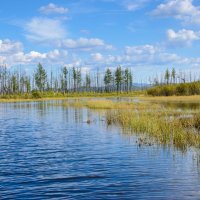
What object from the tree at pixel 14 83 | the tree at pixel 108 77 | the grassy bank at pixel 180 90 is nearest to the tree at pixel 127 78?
the tree at pixel 108 77

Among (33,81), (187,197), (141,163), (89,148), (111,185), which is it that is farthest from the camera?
(33,81)

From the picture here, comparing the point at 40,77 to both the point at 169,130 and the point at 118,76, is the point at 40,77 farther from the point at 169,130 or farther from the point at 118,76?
the point at 169,130

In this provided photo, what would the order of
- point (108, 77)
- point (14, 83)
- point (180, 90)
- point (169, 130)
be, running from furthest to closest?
point (108, 77)
point (14, 83)
point (180, 90)
point (169, 130)

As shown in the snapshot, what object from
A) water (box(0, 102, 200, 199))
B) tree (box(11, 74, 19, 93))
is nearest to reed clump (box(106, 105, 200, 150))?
water (box(0, 102, 200, 199))

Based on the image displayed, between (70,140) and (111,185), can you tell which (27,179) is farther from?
(70,140)

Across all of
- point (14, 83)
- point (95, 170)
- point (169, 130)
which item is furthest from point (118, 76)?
point (95, 170)

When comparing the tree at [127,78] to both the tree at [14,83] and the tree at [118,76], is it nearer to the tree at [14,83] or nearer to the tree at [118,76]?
the tree at [118,76]

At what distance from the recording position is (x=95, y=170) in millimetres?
17750

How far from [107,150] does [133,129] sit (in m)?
9.13

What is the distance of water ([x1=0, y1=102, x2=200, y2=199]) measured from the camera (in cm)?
1394

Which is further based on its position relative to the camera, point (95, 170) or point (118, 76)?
point (118, 76)

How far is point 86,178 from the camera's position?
16188 mm

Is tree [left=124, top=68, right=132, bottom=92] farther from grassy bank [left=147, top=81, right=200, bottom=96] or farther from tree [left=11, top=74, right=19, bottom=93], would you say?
grassy bank [left=147, top=81, right=200, bottom=96]

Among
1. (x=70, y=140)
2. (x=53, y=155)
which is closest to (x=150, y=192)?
(x=53, y=155)
